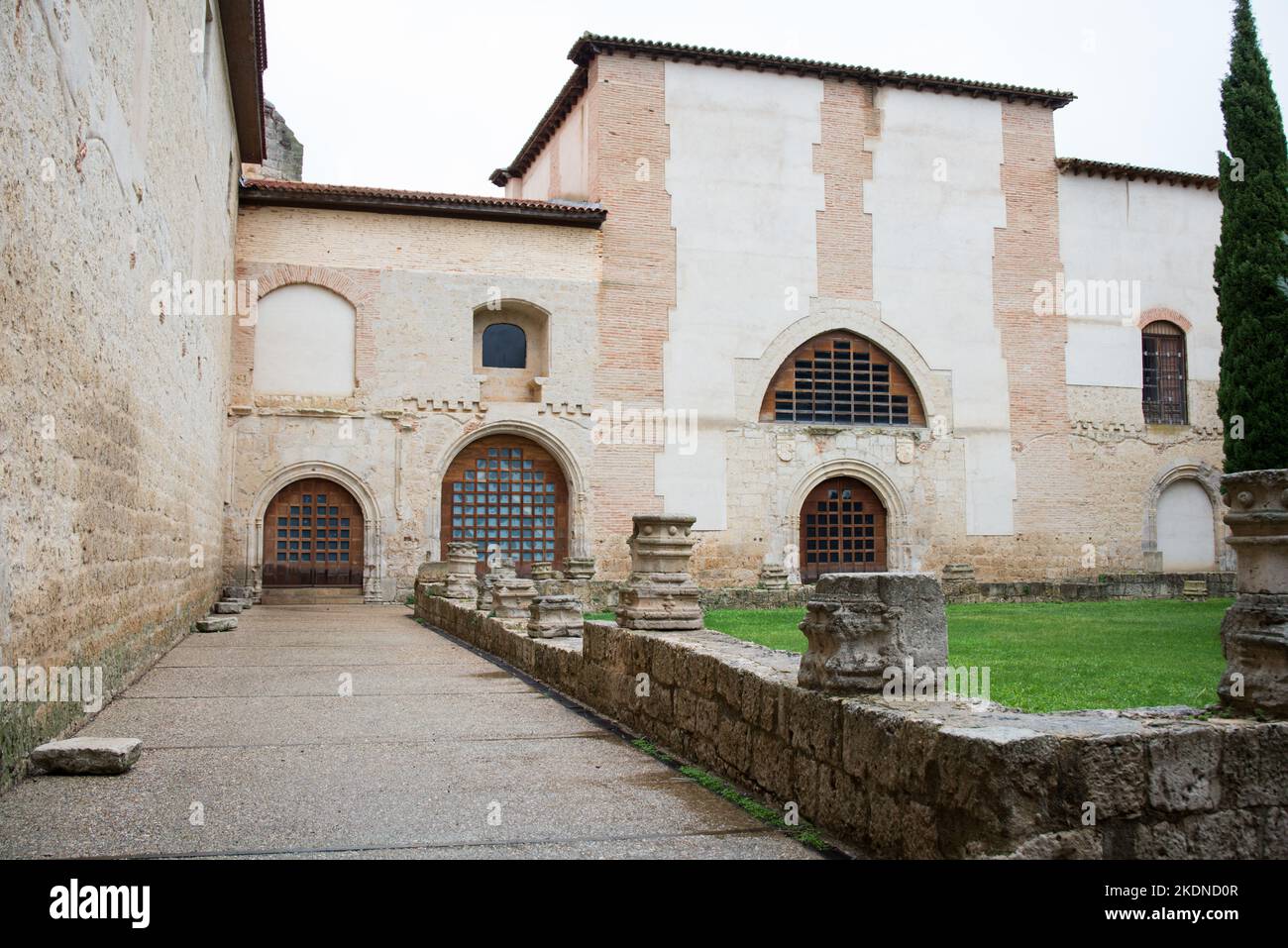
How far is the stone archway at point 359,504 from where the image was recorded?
59.2ft

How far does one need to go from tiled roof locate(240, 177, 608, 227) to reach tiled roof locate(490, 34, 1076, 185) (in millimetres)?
2903

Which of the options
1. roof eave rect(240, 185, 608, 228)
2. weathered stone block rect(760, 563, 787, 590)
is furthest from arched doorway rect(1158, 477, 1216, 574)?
roof eave rect(240, 185, 608, 228)

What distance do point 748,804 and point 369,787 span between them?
5.05 ft

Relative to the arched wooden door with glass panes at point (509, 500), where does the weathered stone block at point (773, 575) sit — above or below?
below

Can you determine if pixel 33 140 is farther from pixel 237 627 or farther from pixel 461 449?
pixel 461 449

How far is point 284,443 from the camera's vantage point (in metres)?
18.3

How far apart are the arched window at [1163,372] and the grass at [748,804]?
69.5ft

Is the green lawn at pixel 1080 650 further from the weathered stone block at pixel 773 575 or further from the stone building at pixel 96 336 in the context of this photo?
the weathered stone block at pixel 773 575

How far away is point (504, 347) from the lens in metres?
20.2

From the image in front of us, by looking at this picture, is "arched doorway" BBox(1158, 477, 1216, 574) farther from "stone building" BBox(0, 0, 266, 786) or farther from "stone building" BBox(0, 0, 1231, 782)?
"stone building" BBox(0, 0, 266, 786)
